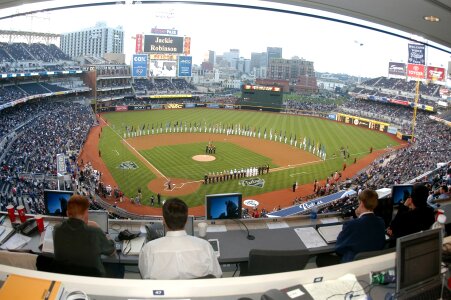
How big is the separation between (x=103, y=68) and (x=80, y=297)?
5985 centimetres

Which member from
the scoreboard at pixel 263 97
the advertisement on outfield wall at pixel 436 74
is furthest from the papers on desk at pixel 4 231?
the advertisement on outfield wall at pixel 436 74

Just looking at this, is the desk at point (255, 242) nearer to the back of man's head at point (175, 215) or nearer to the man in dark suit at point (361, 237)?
the man in dark suit at point (361, 237)

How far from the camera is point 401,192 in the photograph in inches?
266

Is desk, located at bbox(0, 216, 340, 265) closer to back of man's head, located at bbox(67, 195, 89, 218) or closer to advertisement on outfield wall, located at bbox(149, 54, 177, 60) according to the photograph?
back of man's head, located at bbox(67, 195, 89, 218)

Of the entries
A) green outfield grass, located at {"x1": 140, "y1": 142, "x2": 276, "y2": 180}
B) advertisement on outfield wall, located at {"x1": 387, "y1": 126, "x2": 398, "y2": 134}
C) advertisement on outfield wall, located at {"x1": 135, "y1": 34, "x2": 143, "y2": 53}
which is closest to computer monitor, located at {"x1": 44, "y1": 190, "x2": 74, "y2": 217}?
green outfield grass, located at {"x1": 140, "y1": 142, "x2": 276, "y2": 180}

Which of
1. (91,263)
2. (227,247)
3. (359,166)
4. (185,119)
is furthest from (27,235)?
(185,119)

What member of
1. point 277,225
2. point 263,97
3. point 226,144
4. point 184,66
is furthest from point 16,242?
point 184,66

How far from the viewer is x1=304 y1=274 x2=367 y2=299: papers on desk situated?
2339 millimetres

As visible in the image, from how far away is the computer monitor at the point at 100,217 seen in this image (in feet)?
15.5

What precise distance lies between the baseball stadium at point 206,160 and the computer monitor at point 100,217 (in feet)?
0.06

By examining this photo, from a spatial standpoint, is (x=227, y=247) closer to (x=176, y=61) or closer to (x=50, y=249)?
(x=50, y=249)

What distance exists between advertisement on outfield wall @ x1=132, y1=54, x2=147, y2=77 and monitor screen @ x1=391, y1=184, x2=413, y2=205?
56.1 meters

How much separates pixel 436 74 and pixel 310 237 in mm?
54743

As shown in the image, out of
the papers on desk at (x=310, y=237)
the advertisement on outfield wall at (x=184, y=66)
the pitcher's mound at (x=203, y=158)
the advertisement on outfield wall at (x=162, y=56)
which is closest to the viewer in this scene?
the papers on desk at (x=310, y=237)
